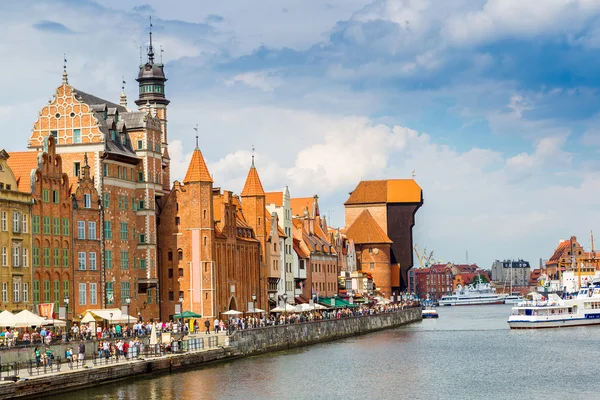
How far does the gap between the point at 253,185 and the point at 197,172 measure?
20825mm

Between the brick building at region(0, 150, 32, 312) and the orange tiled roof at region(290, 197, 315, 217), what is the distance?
85.9 metres

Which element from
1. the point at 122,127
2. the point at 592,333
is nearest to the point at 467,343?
the point at 592,333

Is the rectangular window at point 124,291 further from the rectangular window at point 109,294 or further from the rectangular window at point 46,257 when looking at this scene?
the rectangular window at point 46,257

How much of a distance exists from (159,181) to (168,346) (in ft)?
90.7

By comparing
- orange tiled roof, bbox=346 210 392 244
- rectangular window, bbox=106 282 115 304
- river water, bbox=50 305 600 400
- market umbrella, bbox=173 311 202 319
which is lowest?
river water, bbox=50 305 600 400

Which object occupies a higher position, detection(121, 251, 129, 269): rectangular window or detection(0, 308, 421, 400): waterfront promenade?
detection(121, 251, 129, 269): rectangular window

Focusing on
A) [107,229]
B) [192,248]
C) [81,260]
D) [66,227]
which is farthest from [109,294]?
[192,248]

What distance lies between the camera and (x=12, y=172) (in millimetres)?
84812

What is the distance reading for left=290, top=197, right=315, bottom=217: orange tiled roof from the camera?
557ft

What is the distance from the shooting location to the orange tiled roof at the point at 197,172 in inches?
4208

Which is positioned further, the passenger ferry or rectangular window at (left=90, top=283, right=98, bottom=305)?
the passenger ferry

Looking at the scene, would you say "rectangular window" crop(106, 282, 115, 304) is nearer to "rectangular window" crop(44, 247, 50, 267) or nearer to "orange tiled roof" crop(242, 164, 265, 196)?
"rectangular window" crop(44, 247, 50, 267)

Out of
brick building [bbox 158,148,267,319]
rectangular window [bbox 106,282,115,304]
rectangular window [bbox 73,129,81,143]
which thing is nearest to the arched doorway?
brick building [bbox 158,148,267,319]

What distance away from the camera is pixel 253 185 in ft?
418
